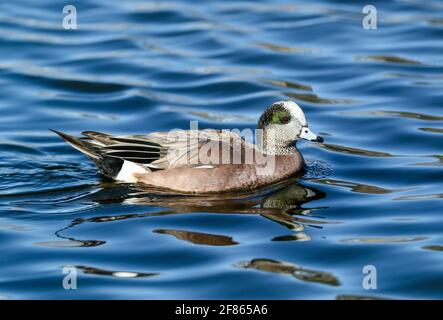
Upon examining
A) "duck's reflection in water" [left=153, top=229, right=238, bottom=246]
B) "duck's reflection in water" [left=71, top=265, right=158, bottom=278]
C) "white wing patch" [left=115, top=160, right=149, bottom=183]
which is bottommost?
"duck's reflection in water" [left=71, top=265, right=158, bottom=278]

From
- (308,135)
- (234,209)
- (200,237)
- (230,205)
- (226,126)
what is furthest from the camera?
(226,126)

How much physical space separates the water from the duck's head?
441 millimetres

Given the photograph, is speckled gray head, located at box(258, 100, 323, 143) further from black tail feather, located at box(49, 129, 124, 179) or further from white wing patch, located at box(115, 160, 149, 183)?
black tail feather, located at box(49, 129, 124, 179)

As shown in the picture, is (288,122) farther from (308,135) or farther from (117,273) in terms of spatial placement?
(117,273)

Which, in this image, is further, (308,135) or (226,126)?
(226,126)

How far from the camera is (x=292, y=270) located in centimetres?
768

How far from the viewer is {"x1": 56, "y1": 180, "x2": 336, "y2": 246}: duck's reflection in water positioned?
8.40 meters

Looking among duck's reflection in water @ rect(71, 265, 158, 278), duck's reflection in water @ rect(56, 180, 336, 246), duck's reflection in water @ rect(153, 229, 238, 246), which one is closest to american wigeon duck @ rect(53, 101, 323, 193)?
duck's reflection in water @ rect(56, 180, 336, 246)

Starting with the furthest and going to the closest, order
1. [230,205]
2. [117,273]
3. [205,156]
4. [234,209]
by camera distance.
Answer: [205,156]
[230,205]
[234,209]
[117,273]

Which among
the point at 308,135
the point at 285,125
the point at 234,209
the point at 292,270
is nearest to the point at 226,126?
the point at 285,125

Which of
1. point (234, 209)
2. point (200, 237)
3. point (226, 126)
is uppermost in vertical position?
point (226, 126)

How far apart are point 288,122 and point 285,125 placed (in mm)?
43
